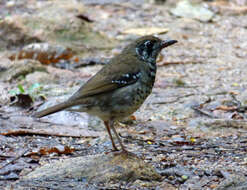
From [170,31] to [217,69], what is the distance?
6.27 ft

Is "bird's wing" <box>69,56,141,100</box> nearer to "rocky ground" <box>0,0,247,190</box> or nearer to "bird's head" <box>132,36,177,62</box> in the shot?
"bird's head" <box>132,36,177,62</box>

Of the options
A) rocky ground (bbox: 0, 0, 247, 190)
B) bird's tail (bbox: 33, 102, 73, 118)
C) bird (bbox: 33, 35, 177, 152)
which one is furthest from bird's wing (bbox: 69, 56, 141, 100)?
rocky ground (bbox: 0, 0, 247, 190)

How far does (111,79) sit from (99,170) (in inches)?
39.1

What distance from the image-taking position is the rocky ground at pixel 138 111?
4.06m

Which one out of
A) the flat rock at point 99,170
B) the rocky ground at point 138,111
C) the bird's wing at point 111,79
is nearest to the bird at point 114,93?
the bird's wing at point 111,79

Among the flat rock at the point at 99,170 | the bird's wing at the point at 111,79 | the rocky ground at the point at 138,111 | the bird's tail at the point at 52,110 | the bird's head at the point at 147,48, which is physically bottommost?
the rocky ground at the point at 138,111

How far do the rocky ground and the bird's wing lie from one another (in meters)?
0.60

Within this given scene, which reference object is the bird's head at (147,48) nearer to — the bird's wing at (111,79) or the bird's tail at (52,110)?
the bird's wing at (111,79)

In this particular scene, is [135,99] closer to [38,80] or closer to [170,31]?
[38,80]

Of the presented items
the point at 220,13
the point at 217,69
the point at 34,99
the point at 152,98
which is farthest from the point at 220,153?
the point at 220,13

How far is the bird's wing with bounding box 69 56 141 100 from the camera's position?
4535 millimetres

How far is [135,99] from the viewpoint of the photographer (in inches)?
177

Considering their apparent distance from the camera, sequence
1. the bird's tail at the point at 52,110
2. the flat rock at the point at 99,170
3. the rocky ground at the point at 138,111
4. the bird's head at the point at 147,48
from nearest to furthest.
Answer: the flat rock at the point at 99,170, the rocky ground at the point at 138,111, the bird's tail at the point at 52,110, the bird's head at the point at 147,48

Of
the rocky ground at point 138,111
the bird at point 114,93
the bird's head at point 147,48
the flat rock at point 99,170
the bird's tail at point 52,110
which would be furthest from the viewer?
the bird's head at point 147,48
